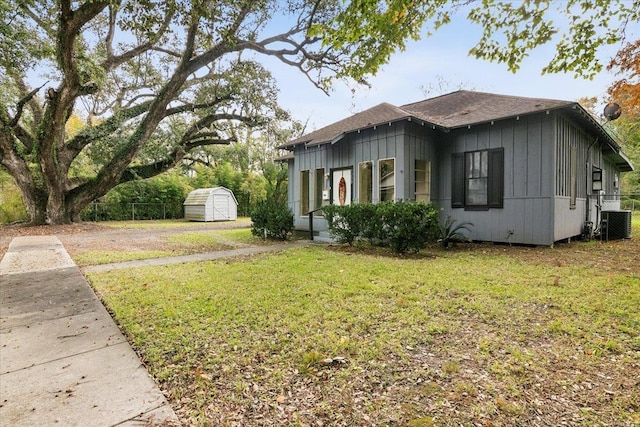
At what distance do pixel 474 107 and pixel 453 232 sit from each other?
426cm

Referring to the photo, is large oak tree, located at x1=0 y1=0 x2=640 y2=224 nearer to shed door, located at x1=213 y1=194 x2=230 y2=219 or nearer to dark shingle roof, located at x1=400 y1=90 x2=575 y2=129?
dark shingle roof, located at x1=400 y1=90 x2=575 y2=129

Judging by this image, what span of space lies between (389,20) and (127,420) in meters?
5.15

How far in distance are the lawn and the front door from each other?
514cm

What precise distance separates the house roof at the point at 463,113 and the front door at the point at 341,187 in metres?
1.14

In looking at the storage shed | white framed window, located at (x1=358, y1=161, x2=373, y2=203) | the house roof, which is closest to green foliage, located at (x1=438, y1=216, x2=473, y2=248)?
white framed window, located at (x1=358, y1=161, x2=373, y2=203)

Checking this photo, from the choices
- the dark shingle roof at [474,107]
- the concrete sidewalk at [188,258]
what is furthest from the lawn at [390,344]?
the dark shingle roof at [474,107]

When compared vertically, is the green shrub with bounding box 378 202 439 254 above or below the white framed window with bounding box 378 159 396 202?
below

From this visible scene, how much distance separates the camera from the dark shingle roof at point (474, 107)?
25.5ft

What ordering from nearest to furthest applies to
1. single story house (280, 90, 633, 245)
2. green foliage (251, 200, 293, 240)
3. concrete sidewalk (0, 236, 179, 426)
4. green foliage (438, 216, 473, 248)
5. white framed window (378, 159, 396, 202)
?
concrete sidewalk (0, 236, 179, 426) < single story house (280, 90, 633, 245) < green foliage (438, 216, 473, 248) < white framed window (378, 159, 396, 202) < green foliage (251, 200, 293, 240)

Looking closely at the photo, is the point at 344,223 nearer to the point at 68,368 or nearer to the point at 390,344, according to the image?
the point at 390,344

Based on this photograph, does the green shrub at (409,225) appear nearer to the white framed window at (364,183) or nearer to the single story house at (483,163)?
the single story house at (483,163)

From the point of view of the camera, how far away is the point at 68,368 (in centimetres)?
238

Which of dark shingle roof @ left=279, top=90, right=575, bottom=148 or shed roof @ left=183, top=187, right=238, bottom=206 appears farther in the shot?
shed roof @ left=183, top=187, right=238, bottom=206

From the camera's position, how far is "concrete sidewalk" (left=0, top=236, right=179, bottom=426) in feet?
6.10
